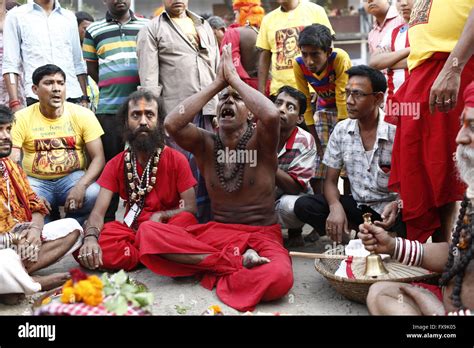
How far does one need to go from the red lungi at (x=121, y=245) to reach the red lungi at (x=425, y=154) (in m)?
1.73

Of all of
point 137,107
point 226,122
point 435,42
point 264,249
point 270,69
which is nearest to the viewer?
point 435,42

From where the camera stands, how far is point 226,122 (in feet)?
16.6

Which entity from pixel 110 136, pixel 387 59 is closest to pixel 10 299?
pixel 110 136

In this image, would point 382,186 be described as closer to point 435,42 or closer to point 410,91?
point 410,91

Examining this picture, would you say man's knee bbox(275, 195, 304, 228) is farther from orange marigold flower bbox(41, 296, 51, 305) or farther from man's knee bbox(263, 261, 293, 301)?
orange marigold flower bbox(41, 296, 51, 305)

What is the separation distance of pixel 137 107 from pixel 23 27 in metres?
1.67

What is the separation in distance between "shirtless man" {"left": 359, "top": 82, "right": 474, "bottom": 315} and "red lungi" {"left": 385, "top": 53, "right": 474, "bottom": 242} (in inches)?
28.1

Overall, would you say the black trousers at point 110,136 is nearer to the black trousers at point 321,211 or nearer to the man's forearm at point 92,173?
the man's forearm at point 92,173

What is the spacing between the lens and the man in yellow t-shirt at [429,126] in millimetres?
4332

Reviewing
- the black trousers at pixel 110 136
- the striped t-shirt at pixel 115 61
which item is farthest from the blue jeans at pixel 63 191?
the striped t-shirt at pixel 115 61

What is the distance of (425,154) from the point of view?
4.46m

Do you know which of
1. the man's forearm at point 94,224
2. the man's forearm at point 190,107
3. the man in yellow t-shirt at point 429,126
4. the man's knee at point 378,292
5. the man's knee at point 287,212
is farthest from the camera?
the man's knee at point 287,212

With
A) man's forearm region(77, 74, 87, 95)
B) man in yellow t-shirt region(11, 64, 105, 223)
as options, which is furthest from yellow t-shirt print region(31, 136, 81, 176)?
man's forearm region(77, 74, 87, 95)
